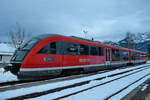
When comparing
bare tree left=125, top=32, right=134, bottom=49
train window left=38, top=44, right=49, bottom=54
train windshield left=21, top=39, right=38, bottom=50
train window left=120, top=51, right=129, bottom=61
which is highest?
bare tree left=125, top=32, right=134, bottom=49

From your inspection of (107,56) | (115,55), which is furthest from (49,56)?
(115,55)

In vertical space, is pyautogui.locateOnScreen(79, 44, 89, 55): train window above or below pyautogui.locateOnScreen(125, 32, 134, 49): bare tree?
below

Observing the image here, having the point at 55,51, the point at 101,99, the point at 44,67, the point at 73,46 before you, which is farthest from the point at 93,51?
the point at 101,99

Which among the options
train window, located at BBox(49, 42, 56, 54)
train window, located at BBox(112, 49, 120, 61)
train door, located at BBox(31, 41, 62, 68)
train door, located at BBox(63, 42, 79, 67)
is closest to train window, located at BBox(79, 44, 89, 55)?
train door, located at BBox(63, 42, 79, 67)

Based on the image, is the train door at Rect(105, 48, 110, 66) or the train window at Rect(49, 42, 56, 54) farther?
the train door at Rect(105, 48, 110, 66)

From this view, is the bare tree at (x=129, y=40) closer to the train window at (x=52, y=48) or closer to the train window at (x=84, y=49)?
the train window at (x=84, y=49)

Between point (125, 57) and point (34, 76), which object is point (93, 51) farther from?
point (125, 57)

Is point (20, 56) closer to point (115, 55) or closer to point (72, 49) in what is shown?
point (72, 49)

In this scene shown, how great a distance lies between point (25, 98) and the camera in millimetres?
4809

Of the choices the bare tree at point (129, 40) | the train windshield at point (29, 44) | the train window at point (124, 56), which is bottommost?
the train window at point (124, 56)

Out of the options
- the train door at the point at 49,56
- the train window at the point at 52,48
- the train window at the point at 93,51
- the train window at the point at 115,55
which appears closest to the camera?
the train door at the point at 49,56

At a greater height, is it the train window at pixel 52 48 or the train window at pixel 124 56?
the train window at pixel 52 48

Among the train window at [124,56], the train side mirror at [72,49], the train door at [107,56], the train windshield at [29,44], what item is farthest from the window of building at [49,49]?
the train window at [124,56]

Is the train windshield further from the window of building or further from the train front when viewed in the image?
the window of building
